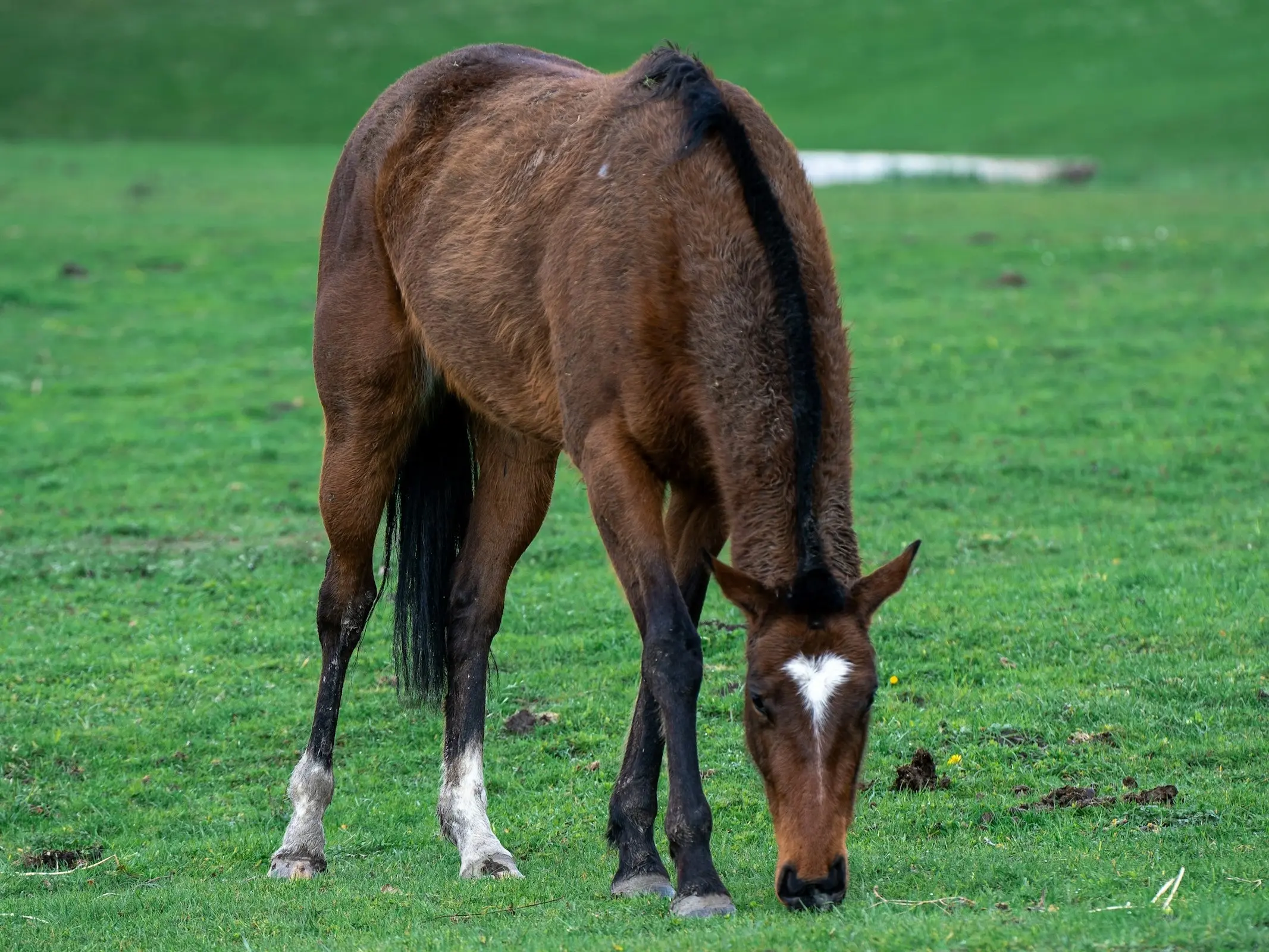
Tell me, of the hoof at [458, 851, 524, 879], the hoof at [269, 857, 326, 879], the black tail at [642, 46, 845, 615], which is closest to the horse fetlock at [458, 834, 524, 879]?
the hoof at [458, 851, 524, 879]

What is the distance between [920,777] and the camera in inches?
261

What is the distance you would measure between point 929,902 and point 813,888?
602 mm

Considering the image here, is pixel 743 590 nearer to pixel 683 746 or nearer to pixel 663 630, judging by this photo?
pixel 663 630

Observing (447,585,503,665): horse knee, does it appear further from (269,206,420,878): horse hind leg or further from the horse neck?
the horse neck

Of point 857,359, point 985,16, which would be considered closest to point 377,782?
point 857,359

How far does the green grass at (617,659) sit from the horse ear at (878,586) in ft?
3.20

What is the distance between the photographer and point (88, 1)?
191 ft

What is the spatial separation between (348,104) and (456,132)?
44202mm

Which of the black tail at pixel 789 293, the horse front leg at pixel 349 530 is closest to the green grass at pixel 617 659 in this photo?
the horse front leg at pixel 349 530

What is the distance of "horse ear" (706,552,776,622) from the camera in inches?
185

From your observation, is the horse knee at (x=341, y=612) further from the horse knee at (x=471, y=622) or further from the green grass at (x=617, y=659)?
the green grass at (x=617, y=659)

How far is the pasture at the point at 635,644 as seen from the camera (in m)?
5.48

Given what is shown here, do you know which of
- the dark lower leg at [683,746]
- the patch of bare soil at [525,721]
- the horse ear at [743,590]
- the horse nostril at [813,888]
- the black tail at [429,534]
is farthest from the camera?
the patch of bare soil at [525,721]

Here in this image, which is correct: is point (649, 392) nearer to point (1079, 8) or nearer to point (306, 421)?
point (306, 421)
